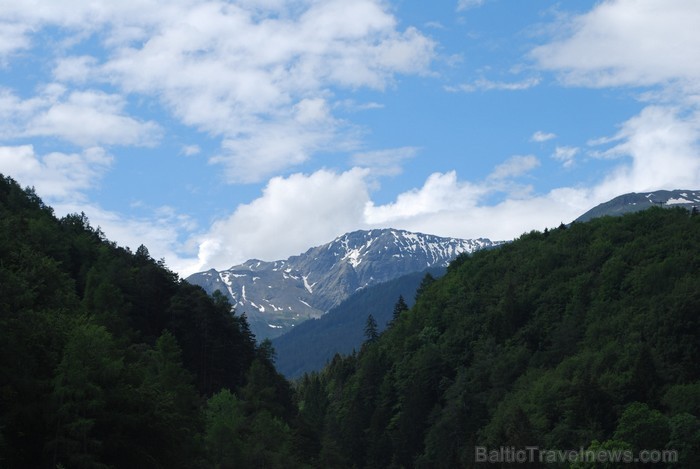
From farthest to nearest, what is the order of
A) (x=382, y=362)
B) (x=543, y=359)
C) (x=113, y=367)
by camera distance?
(x=382, y=362) < (x=543, y=359) < (x=113, y=367)

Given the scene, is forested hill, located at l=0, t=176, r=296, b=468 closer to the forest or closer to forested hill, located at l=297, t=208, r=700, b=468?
the forest

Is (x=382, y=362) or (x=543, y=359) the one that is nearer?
(x=543, y=359)

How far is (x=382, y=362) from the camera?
138 m

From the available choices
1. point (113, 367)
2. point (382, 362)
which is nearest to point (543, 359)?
point (382, 362)

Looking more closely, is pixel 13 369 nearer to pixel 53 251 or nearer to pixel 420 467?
pixel 53 251

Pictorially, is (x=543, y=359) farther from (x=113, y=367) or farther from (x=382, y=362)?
(x=113, y=367)

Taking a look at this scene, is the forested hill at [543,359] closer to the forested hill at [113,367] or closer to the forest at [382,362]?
the forest at [382,362]

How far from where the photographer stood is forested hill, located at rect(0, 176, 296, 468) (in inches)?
1577

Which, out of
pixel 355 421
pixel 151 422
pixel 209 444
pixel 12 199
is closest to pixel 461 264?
pixel 355 421

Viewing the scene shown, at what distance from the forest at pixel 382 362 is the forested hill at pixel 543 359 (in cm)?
26

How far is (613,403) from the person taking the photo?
88.1 m

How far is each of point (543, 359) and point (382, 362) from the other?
112 feet

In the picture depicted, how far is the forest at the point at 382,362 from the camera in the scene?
43.0 metres

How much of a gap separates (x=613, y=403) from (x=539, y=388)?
10003 millimetres
